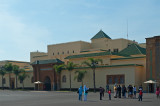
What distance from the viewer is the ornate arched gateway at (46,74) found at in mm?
59844

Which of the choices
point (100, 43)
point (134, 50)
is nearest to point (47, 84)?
point (100, 43)

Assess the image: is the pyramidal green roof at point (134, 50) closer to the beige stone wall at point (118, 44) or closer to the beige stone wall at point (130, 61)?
the beige stone wall at point (118, 44)

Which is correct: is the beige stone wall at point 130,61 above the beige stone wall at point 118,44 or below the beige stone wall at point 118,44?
below

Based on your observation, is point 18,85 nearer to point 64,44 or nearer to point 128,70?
point 64,44

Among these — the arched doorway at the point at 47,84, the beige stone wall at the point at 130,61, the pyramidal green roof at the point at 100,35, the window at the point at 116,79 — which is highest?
the pyramidal green roof at the point at 100,35

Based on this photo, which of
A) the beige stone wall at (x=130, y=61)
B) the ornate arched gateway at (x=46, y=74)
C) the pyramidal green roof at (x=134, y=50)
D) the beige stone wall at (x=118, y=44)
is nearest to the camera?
the beige stone wall at (x=130, y=61)

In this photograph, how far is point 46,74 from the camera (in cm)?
6184

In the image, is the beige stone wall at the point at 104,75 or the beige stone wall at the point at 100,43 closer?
the beige stone wall at the point at 104,75

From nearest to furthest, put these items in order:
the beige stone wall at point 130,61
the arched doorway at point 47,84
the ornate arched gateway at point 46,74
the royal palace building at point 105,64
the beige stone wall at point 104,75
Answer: the royal palace building at point 105,64
the beige stone wall at point 104,75
the beige stone wall at point 130,61
the ornate arched gateway at point 46,74
the arched doorway at point 47,84

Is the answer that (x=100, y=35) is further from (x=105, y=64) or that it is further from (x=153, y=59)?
(x=153, y=59)

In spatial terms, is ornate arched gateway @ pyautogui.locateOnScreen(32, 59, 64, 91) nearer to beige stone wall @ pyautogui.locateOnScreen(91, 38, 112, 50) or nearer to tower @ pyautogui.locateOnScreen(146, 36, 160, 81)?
beige stone wall @ pyautogui.locateOnScreen(91, 38, 112, 50)

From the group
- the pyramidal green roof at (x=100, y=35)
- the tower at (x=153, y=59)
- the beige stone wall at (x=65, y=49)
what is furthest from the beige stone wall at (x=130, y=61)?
the pyramidal green roof at (x=100, y=35)

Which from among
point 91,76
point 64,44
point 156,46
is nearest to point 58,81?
point 91,76

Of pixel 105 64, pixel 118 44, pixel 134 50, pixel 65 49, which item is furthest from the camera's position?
pixel 65 49
